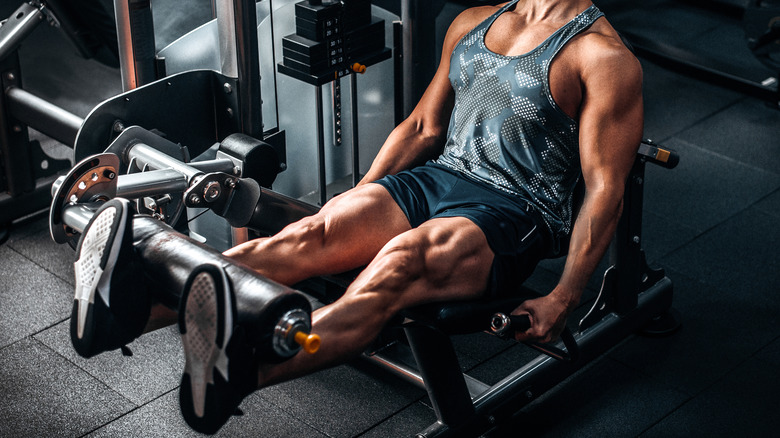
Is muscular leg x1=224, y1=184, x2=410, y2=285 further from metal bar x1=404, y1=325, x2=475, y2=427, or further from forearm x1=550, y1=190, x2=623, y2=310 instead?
forearm x1=550, y1=190, x2=623, y2=310

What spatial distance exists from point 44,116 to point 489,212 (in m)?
1.71

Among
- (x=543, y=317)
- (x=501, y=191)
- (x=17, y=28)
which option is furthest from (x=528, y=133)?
(x=17, y=28)

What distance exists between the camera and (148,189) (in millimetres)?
2051

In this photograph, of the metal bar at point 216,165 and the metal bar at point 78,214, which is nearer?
the metal bar at point 78,214

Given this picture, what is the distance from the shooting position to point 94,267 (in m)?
1.73

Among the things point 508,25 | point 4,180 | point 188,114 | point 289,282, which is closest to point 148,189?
point 289,282

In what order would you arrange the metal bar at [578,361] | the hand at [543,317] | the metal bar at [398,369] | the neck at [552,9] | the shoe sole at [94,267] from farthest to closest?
1. the metal bar at [398,369]
2. the metal bar at [578,361]
3. the neck at [552,9]
4. the hand at [543,317]
5. the shoe sole at [94,267]

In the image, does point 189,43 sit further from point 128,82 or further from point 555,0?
point 555,0

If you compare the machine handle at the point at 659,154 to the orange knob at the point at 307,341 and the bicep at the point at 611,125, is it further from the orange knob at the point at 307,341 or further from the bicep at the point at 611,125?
the orange knob at the point at 307,341

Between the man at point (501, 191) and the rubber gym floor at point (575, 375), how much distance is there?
1.74 ft

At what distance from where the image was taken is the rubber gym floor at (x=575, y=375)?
2.45 metres

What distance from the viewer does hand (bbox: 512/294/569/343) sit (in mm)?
2010

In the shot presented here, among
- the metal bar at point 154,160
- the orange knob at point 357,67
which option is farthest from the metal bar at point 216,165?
the orange knob at point 357,67

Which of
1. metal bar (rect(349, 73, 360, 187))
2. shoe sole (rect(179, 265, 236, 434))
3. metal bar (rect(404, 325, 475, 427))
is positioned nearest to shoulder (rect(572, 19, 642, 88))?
metal bar (rect(404, 325, 475, 427))
